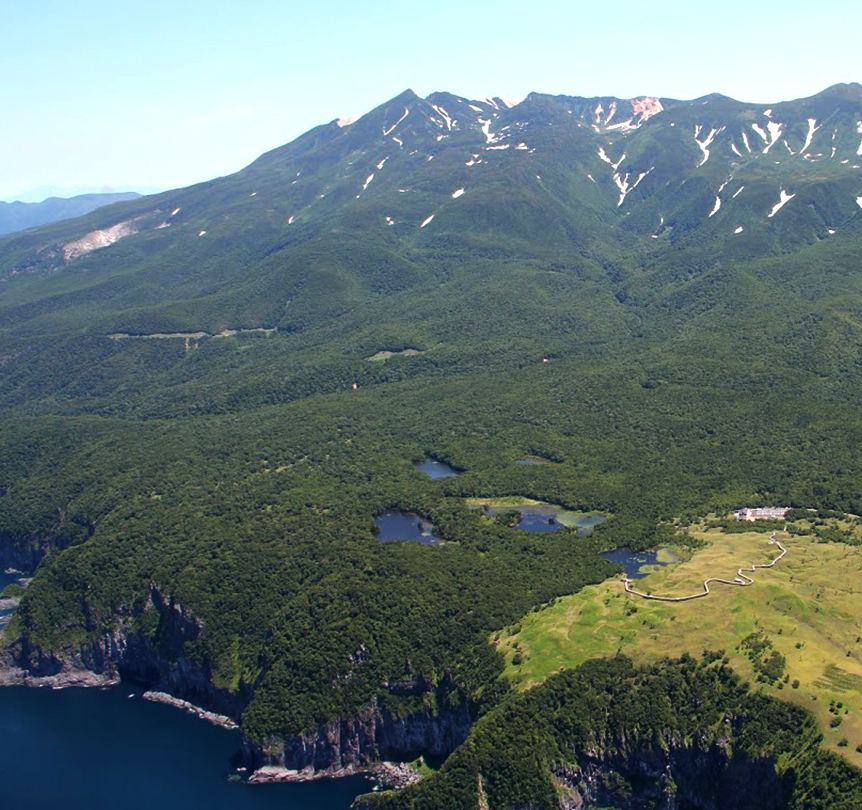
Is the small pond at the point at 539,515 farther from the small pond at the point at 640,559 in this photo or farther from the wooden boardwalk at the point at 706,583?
the wooden boardwalk at the point at 706,583

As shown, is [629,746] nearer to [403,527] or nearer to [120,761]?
[403,527]

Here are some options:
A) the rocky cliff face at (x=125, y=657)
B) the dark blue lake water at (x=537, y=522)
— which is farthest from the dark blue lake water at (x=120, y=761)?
the dark blue lake water at (x=537, y=522)

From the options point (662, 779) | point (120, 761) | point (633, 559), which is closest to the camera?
point (662, 779)

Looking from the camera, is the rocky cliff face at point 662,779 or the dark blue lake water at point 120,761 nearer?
the rocky cliff face at point 662,779

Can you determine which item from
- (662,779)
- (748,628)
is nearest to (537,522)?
(748,628)

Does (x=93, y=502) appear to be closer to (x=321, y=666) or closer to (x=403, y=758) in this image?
(x=321, y=666)

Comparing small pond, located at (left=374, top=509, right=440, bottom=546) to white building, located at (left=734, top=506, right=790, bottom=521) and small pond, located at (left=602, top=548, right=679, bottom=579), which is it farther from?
white building, located at (left=734, top=506, right=790, bottom=521)

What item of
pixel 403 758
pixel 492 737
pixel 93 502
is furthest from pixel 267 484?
pixel 492 737
